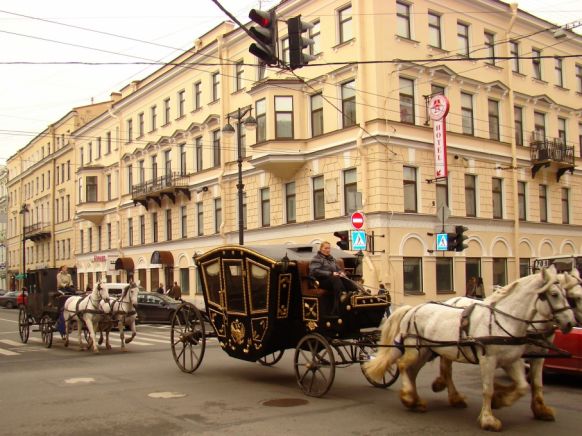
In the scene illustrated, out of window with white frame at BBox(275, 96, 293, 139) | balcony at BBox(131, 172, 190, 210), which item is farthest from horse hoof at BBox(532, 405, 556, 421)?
balcony at BBox(131, 172, 190, 210)

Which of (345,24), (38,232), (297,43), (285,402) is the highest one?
(345,24)

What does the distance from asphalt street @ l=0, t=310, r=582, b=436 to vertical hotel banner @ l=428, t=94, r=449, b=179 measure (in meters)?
15.0

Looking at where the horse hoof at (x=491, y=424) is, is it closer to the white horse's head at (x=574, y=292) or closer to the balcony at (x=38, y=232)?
the white horse's head at (x=574, y=292)

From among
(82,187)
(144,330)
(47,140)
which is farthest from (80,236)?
(144,330)

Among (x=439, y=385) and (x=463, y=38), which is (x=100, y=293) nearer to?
→ (x=439, y=385)

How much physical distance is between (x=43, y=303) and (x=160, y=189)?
21.3 metres

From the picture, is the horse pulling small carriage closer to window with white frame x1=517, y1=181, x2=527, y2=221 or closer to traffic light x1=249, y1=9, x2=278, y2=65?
traffic light x1=249, y1=9, x2=278, y2=65

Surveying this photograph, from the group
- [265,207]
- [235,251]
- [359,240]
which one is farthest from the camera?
[265,207]

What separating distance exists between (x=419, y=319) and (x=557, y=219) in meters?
27.8

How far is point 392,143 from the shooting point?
26.2m

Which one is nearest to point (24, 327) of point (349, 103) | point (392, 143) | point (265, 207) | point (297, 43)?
point (297, 43)

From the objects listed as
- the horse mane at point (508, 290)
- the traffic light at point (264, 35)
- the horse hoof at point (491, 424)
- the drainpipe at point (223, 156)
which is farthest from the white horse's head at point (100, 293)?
the drainpipe at point (223, 156)

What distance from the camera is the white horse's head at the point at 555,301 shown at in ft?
23.3

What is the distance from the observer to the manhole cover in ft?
29.3
